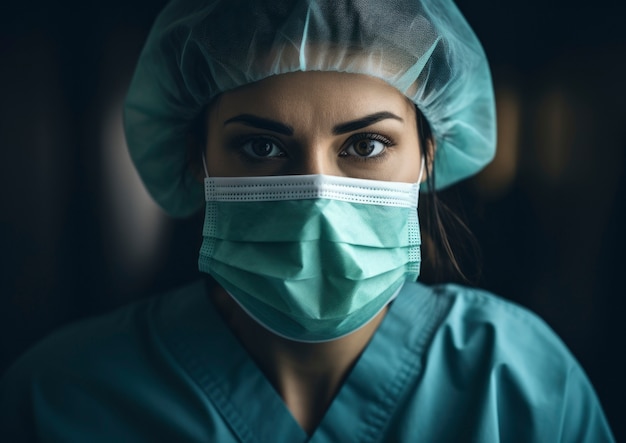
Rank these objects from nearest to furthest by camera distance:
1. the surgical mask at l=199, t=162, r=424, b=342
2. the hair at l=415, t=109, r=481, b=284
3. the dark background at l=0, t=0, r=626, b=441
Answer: the surgical mask at l=199, t=162, r=424, b=342 < the hair at l=415, t=109, r=481, b=284 < the dark background at l=0, t=0, r=626, b=441

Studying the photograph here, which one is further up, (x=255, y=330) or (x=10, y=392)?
(x=255, y=330)

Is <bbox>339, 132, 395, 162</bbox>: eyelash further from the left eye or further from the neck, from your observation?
the neck

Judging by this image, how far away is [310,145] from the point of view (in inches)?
34.4

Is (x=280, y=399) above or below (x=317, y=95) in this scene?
below

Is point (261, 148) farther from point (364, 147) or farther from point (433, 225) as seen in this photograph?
point (433, 225)

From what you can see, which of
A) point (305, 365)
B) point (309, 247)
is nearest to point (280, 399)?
point (305, 365)

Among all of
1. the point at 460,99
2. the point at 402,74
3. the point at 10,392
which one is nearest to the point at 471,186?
the point at 460,99

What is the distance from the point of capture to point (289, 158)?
35.8 inches

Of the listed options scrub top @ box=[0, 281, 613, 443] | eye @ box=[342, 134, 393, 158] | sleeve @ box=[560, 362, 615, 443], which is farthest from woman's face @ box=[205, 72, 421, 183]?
sleeve @ box=[560, 362, 615, 443]

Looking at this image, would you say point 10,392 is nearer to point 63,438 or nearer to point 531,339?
point 63,438

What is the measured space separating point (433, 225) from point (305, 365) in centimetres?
41

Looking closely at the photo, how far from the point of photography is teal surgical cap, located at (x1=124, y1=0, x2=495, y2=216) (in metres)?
0.86

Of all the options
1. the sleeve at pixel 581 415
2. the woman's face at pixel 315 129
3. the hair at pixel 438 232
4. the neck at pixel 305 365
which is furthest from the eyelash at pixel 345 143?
the sleeve at pixel 581 415

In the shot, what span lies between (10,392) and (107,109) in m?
0.76
